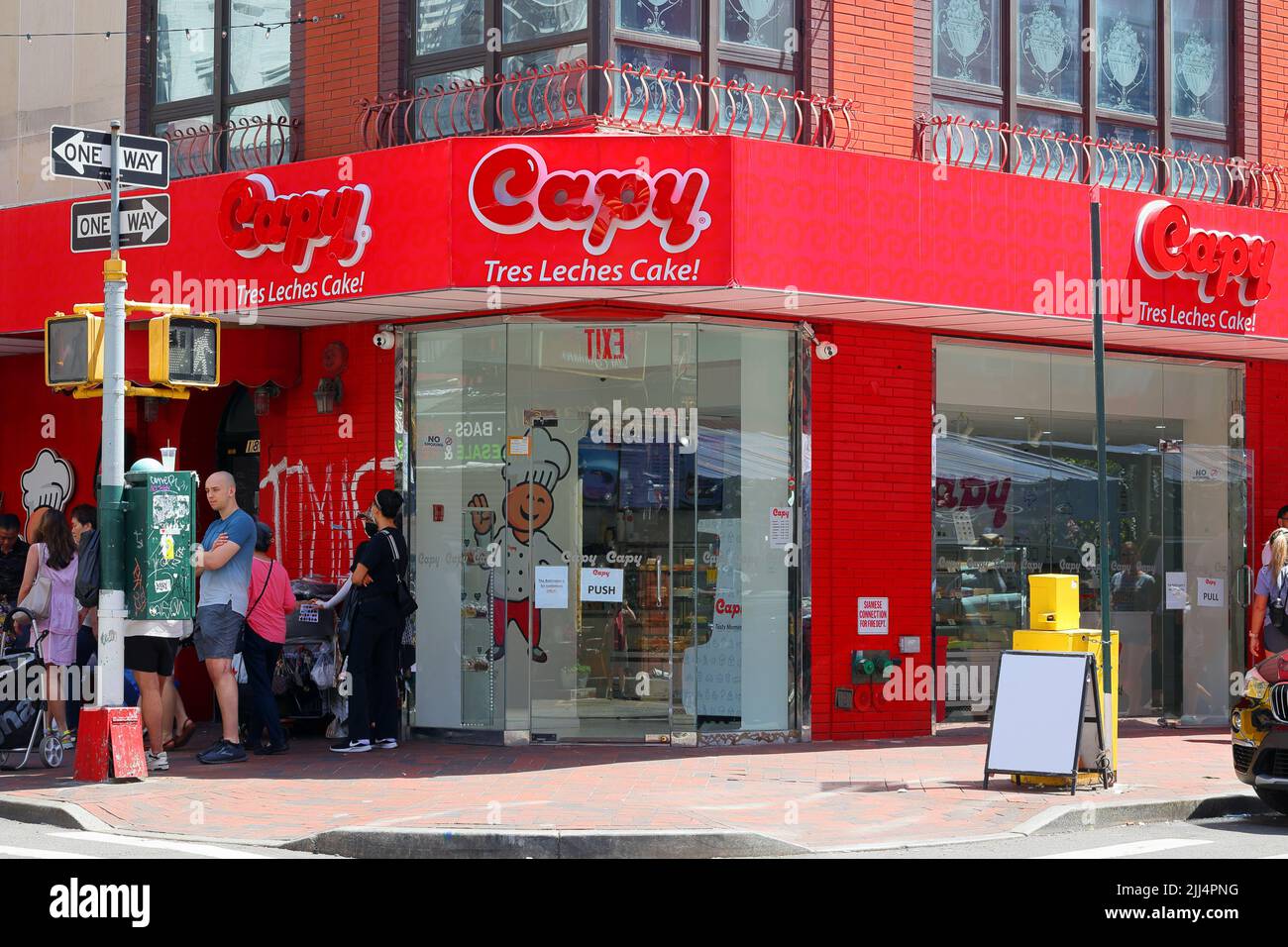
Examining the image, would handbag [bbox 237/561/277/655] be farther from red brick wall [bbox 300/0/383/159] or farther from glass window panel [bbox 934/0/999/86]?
glass window panel [bbox 934/0/999/86]

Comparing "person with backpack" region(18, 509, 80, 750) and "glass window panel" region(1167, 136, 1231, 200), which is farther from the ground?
"glass window panel" region(1167, 136, 1231, 200)

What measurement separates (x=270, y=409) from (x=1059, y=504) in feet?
23.1

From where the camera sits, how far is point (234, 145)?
14914 millimetres

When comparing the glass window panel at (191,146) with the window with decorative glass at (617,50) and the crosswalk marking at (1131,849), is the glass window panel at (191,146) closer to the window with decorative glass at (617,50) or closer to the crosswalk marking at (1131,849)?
the window with decorative glass at (617,50)

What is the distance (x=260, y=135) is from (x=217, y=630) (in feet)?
15.6

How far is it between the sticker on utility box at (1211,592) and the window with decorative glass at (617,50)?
6350 millimetres

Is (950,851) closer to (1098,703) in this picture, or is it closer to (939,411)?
(1098,703)

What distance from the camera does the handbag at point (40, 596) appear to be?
1274cm

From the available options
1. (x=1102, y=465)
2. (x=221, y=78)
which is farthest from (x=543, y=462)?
(x=221, y=78)

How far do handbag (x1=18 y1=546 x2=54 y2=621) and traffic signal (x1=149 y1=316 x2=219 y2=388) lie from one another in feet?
8.32

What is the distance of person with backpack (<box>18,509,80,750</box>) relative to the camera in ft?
41.4

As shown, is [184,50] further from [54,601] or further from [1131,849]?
[1131,849]

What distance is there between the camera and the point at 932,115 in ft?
47.0

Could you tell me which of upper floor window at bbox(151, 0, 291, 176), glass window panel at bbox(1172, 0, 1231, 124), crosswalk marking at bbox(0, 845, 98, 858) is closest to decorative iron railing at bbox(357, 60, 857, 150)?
upper floor window at bbox(151, 0, 291, 176)
